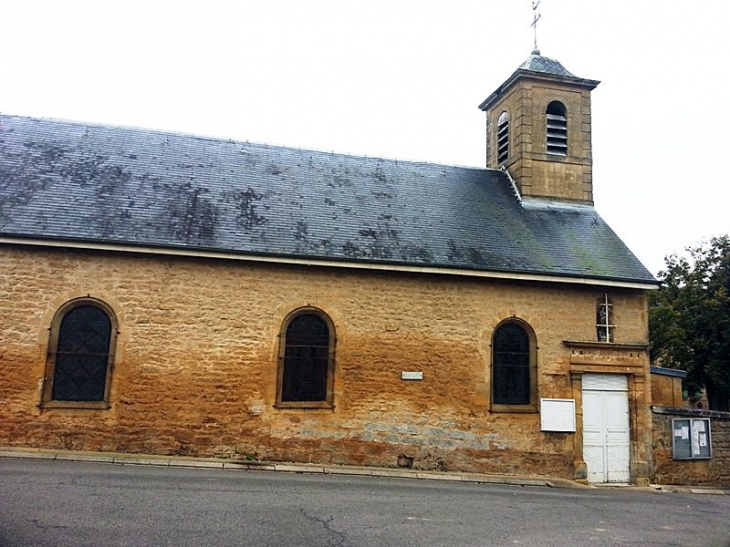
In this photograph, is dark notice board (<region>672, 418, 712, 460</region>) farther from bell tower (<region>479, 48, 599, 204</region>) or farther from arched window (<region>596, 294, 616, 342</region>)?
bell tower (<region>479, 48, 599, 204</region>)

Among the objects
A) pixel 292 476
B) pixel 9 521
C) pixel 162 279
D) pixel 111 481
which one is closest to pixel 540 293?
pixel 292 476

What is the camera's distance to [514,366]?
1342 cm

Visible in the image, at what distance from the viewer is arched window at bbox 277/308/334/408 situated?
12.3m

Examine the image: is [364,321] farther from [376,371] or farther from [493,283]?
[493,283]

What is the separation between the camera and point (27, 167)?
42.3 feet

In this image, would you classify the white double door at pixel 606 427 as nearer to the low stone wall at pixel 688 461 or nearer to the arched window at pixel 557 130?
the low stone wall at pixel 688 461

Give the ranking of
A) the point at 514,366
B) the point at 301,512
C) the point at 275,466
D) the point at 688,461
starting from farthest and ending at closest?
the point at 688,461 → the point at 514,366 → the point at 275,466 → the point at 301,512

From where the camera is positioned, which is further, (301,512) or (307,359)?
(307,359)

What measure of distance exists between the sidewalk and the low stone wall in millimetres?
489

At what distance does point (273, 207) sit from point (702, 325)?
52.9 ft

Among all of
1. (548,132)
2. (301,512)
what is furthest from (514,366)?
(548,132)

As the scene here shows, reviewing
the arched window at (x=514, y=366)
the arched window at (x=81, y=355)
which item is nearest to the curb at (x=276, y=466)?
the arched window at (x=81, y=355)

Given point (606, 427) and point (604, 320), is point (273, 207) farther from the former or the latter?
point (606, 427)

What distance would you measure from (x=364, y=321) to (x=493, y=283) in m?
2.96
